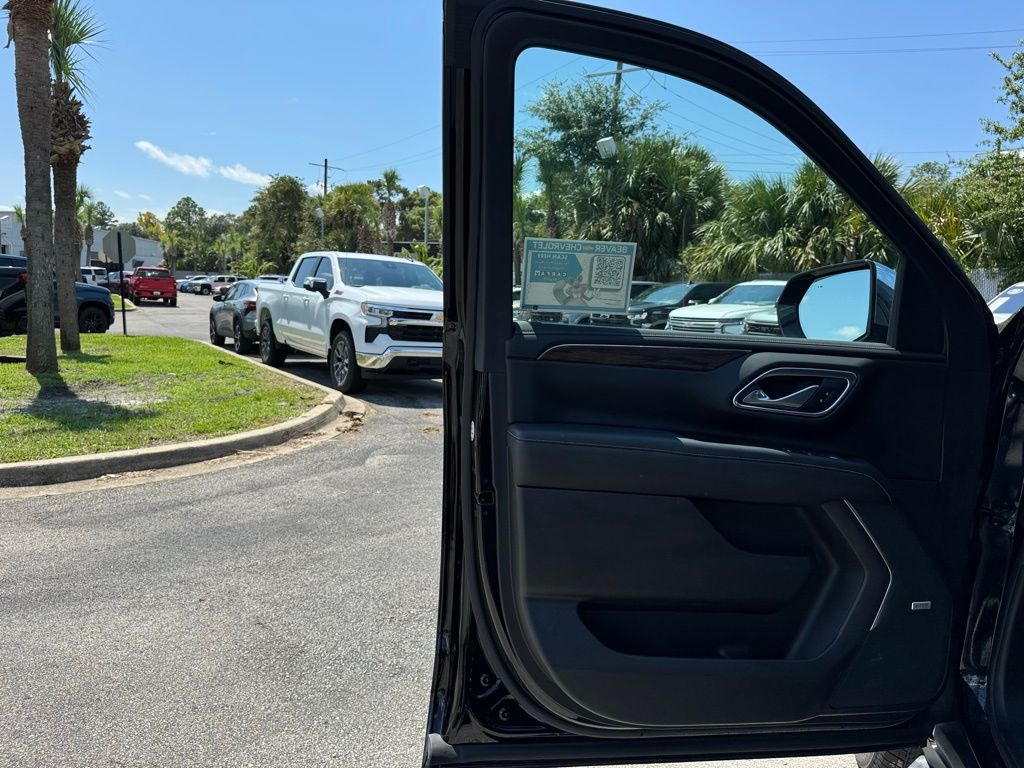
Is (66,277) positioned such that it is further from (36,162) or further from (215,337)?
(215,337)

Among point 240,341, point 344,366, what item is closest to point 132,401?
point 344,366

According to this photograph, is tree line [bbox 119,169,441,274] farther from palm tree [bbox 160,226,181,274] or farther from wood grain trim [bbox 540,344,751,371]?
wood grain trim [bbox 540,344,751,371]

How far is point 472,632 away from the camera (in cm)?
176

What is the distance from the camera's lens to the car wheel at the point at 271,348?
478 inches

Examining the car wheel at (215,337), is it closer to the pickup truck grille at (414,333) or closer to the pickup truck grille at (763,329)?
the pickup truck grille at (414,333)

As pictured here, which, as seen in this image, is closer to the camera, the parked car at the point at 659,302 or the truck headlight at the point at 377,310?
the parked car at the point at 659,302

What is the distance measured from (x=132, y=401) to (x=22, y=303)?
9.83 metres

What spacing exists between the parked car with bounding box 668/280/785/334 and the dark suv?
15372mm

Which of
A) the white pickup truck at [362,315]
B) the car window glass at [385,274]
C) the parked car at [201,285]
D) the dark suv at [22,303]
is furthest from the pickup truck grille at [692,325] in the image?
the parked car at [201,285]

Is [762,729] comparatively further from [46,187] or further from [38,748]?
[46,187]

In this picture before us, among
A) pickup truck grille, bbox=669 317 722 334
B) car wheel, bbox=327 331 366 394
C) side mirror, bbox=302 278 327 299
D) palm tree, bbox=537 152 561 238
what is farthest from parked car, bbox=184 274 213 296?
pickup truck grille, bbox=669 317 722 334

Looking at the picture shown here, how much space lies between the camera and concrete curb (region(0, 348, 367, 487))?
5684 millimetres

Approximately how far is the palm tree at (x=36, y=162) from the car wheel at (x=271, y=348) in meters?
3.17

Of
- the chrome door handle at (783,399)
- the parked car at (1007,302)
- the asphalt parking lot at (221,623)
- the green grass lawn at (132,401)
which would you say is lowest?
the asphalt parking lot at (221,623)
